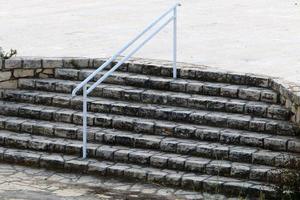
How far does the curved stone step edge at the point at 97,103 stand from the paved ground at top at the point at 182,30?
99cm

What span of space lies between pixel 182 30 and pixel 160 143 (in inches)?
195

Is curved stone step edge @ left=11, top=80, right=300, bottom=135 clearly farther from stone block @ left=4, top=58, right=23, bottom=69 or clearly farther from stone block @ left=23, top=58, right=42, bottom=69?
stone block @ left=4, top=58, right=23, bottom=69

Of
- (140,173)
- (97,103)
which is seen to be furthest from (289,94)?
(97,103)

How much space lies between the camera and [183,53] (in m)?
14.1

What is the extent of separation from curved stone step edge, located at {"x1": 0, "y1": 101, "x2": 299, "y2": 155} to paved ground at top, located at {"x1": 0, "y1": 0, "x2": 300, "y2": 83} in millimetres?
1525

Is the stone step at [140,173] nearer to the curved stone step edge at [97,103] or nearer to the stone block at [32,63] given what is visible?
the curved stone step edge at [97,103]

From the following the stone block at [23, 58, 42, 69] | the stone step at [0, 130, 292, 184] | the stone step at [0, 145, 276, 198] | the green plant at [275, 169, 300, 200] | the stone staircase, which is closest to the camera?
the green plant at [275, 169, 300, 200]

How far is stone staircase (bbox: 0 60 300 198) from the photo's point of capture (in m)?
10.9

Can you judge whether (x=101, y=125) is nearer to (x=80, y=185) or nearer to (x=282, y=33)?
(x=80, y=185)

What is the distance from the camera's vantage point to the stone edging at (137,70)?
40.1 ft

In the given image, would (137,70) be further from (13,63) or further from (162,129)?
(13,63)

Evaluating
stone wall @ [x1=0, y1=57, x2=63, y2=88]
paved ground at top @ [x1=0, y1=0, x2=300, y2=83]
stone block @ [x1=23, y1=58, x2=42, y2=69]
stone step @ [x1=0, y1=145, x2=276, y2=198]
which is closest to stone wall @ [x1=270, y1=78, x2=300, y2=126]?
paved ground at top @ [x1=0, y1=0, x2=300, y2=83]

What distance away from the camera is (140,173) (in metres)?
11.0

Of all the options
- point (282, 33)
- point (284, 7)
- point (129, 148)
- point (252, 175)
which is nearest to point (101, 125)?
point (129, 148)
